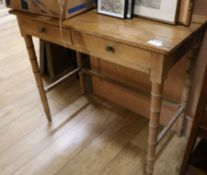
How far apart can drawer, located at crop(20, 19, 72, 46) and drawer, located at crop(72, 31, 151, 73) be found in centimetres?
6

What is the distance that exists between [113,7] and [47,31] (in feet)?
1.19

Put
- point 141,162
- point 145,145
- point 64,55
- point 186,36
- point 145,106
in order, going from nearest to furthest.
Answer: point 186,36
point 141,162
point 145,145
point 145,106
point 64,55

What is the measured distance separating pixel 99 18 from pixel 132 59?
0.30 metres

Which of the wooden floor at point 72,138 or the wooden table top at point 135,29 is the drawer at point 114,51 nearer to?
the wooden table top at point 135,29

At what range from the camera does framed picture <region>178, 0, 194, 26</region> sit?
105cm

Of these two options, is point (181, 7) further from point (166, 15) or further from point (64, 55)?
point (64, 55)

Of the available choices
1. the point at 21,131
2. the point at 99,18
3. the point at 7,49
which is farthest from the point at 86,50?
the point at 7,49

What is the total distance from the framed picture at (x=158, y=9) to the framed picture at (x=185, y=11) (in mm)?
21

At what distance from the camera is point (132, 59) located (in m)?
1.06

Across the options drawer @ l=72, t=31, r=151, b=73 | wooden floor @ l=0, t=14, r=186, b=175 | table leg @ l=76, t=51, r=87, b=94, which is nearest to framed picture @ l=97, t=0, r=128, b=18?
drawer @ l=72, t=31, r=151, b=73

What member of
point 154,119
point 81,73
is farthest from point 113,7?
point 81,73

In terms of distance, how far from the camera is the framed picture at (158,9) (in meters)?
1.09

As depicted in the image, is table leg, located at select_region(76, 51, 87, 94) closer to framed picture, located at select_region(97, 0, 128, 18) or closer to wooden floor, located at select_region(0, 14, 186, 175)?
wooden floor, located at select_region(0, 14, 186, 175)

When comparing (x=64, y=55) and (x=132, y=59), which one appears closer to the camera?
(x=132, y=59)
